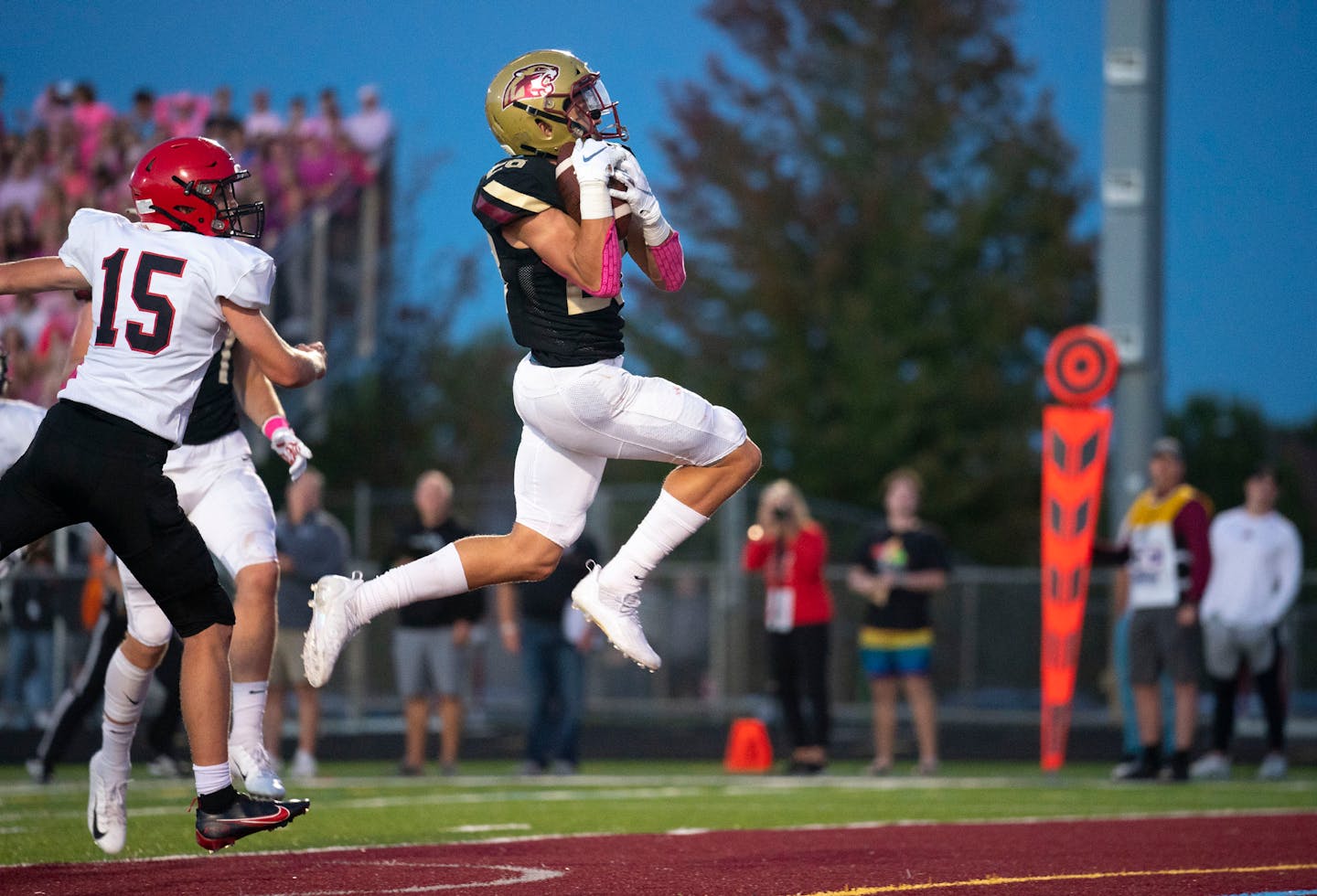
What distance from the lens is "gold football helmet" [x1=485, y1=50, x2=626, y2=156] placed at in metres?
5.99

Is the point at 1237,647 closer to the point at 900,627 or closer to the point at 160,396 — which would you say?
the point at 900,627

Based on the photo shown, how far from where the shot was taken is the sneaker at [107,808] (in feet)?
21.1

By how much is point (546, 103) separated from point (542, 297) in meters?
0.67

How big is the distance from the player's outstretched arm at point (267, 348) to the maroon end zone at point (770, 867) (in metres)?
1.72

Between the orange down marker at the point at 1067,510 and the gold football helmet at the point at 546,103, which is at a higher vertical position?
the gold football helmet at the point at 546,103

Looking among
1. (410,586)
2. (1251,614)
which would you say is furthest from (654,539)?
(1251,614)

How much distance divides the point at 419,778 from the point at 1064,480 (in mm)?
4897

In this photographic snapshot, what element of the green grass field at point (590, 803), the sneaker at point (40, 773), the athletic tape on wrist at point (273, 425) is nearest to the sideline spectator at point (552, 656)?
the green grass field at point (590, 803)

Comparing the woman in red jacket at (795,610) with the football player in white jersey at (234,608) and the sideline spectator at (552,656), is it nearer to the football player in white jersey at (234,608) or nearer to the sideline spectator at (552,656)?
the sideline spectator at (552,656)

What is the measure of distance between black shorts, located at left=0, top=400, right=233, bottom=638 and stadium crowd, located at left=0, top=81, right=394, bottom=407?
11309 millimetres

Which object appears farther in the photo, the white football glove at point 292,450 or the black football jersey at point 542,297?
the white football glove at point 292,450

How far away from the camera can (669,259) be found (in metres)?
6.14

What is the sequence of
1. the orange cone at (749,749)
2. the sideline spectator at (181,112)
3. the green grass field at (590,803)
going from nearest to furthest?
1. the green grass field at (590,803)
2. the orange cone at (749,749)
3. the sideline spectator at (181,112)

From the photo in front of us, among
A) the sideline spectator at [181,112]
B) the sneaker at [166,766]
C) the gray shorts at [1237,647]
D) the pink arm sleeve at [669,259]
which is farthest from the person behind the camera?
the sideline spectator at [181,112]
